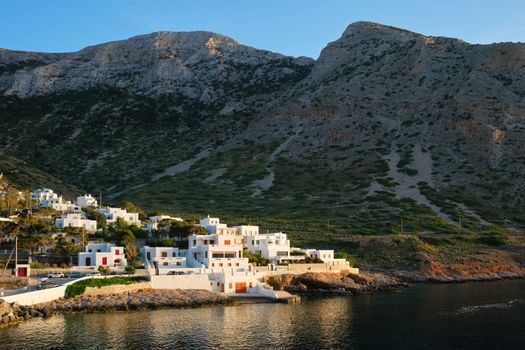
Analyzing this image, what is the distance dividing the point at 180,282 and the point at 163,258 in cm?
929

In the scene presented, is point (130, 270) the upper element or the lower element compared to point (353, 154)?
lower

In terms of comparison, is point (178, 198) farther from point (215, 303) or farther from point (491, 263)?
point (215, 303)

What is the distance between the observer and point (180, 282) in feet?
225

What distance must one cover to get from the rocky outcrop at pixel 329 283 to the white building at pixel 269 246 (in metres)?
6.34

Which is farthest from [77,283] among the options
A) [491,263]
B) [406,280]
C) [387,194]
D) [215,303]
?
[387,194]

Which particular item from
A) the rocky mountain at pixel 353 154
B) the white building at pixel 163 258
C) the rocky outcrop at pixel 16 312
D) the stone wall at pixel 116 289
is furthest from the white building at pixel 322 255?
the rocky outcrop at pixel 16 312

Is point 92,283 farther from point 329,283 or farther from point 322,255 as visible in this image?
point 322,255

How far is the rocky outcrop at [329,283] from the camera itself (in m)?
75.8

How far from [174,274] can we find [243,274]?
7.96m

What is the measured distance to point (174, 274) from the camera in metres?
70.6

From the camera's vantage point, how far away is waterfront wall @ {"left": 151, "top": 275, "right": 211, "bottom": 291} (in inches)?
2665

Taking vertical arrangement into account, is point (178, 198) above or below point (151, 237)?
above

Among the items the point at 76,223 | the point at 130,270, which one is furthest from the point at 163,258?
the point at 76,223

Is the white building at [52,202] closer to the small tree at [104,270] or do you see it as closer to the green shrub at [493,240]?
the small tree at [104,270]
